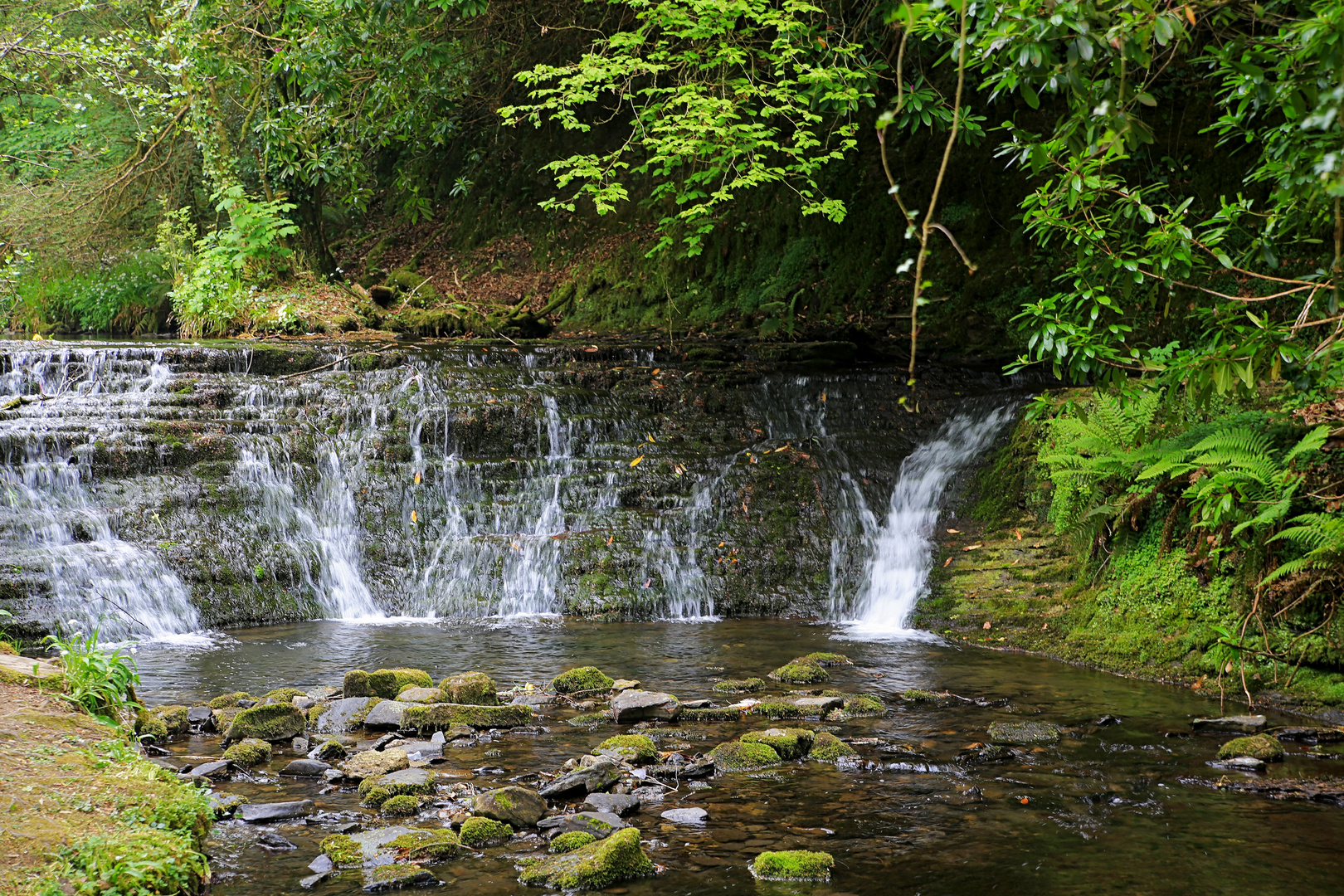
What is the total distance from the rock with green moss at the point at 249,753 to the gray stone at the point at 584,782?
165cm

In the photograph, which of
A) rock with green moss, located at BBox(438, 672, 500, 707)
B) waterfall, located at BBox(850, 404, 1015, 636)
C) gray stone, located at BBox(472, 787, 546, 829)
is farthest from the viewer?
waterfall, located at BBox(850, 404, 1015, 636)

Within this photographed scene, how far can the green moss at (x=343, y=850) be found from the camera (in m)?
3.96

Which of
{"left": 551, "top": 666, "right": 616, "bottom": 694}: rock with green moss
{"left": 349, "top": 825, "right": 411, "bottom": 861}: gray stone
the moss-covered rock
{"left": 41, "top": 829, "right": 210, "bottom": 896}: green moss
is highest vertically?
{"left": 41, "top": 829, "right": 210, "bottom": 896}: green moss

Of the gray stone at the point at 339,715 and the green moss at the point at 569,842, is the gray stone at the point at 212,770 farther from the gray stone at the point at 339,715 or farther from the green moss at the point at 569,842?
the green moss at the point at 569,842

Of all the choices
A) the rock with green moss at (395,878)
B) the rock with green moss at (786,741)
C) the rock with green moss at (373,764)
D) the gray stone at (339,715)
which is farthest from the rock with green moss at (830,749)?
the gray stone at (339,715)

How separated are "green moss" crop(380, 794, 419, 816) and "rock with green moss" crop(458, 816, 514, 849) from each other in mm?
382

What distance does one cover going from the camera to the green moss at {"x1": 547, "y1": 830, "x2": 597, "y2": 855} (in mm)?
4086

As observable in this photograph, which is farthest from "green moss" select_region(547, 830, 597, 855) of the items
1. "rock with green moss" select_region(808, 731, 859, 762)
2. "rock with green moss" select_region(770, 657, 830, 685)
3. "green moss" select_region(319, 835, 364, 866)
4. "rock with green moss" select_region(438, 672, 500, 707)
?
"rock with green moss" select_region(770, 657, 830, 685)

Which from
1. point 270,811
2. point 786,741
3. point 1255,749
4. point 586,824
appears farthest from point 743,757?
point 1255,749

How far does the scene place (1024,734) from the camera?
5551 mm

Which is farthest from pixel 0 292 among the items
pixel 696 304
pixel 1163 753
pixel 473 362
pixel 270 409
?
pixel 1163 753

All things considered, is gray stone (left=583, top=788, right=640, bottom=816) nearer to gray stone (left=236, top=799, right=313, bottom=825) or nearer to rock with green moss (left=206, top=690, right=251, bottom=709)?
gray stone (left=236, top=799, right=313, bottom=825)

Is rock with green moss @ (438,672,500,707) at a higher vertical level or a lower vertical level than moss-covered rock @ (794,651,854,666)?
higher

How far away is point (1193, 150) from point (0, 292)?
1757 cm
